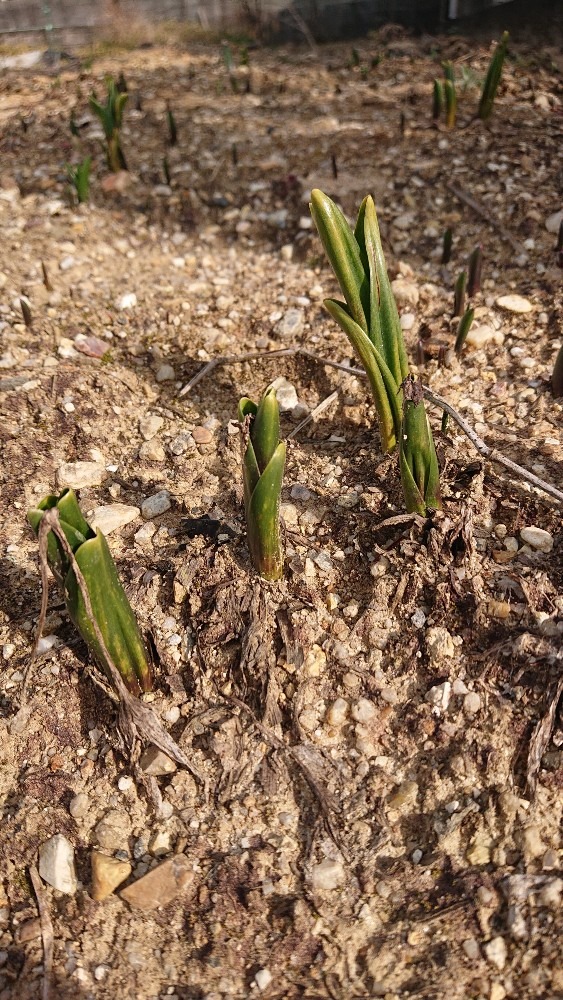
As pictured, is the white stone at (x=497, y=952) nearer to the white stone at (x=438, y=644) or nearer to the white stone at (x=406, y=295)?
the white stone at (x=438, y=644)

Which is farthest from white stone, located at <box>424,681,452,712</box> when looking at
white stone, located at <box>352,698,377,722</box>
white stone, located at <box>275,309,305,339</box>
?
white stone, located at <box>275,309,305,339</box>

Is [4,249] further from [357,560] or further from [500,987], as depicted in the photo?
[500,987]

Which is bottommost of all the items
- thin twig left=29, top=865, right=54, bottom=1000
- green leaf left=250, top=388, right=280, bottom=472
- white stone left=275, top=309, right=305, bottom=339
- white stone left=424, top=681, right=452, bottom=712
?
thin twig left=29, top=865, right=54, bottom=1000

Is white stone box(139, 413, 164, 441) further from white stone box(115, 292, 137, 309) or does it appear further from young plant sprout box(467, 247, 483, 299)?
young plant sprout box(467, 247, 483, 299)

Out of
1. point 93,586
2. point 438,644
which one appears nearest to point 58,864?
point 93,586

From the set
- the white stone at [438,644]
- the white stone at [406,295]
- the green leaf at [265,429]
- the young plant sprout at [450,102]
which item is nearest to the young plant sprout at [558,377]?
the white stone at [406,295]

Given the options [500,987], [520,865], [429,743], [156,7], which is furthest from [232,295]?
[156,7]
